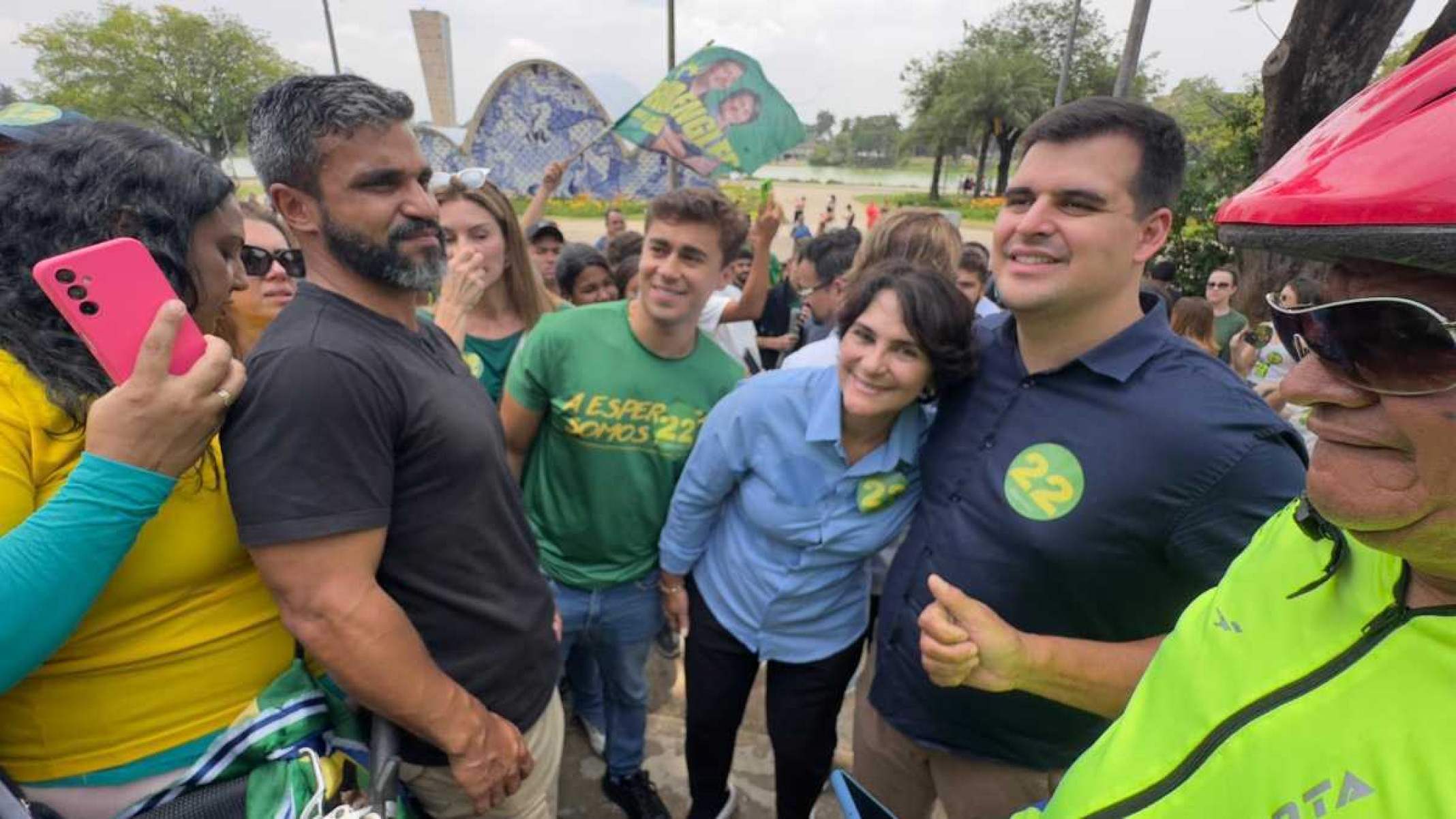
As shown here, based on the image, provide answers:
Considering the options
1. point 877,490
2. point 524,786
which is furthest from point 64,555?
point 877,490

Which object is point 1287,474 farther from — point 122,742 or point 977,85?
point 977,85

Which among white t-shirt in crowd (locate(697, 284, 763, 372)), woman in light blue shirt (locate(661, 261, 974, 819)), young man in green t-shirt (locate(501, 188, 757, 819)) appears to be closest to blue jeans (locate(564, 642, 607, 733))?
young man in green t-shirt (locate(501, 188, 757, 819))

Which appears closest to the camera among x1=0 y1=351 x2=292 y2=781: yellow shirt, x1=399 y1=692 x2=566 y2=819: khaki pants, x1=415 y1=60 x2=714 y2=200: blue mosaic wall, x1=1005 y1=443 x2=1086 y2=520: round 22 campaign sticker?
x1=0 y1=351 x2=292 y2=781: yellow shirt

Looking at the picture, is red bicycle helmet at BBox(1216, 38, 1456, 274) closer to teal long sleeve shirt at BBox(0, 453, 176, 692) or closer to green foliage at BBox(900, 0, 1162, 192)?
teal long sleeve shirt at BBox(0, 453, 176, 692)

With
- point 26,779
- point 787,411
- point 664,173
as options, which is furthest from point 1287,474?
point 664,173

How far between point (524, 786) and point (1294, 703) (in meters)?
1.72

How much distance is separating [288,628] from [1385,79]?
174cm

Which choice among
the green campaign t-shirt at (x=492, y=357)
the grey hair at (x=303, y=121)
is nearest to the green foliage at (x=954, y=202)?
the green campaign t-shirt at (x=492, y=357)

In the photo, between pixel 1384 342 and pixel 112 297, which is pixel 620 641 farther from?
pixel 1384 342

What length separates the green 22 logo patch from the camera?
1976 mm

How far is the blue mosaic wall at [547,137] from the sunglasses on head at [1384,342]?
47.1ft

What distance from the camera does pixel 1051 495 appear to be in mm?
1584

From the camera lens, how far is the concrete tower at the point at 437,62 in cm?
3198

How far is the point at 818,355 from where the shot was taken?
252 centimetres
